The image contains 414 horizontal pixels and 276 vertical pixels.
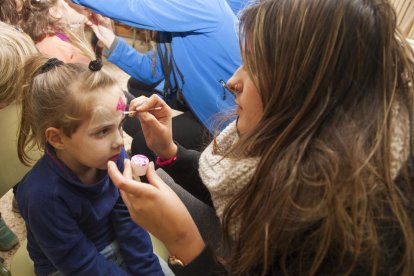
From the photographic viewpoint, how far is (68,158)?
0.84 meters

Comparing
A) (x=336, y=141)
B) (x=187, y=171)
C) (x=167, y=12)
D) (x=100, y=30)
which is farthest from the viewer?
(x=100, y=30)

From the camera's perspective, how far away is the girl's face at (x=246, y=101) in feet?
2.07

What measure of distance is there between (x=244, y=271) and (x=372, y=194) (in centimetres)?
28

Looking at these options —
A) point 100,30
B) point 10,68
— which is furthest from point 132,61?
point 10,68

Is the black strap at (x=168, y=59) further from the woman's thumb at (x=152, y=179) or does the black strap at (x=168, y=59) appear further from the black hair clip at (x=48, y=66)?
the woman's thumb at (x=152, y=179)

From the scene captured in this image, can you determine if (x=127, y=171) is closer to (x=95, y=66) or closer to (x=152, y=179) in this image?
(x=152, y=179)

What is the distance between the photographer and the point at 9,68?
921 mm

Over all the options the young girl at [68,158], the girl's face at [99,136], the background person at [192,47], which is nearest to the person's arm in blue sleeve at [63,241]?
the young girl at [68,158]

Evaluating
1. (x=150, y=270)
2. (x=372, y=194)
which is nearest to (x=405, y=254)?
(x=372, y=194)

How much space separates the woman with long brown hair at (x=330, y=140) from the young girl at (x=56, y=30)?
92 centimetres

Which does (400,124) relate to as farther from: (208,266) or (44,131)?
(44,131)

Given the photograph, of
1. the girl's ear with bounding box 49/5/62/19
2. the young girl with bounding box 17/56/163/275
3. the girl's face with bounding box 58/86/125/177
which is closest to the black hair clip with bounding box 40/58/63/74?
the young girl with bounding box 17/56/163/275

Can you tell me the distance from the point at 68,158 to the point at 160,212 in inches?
13.5

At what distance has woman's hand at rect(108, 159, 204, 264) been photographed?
65cm
